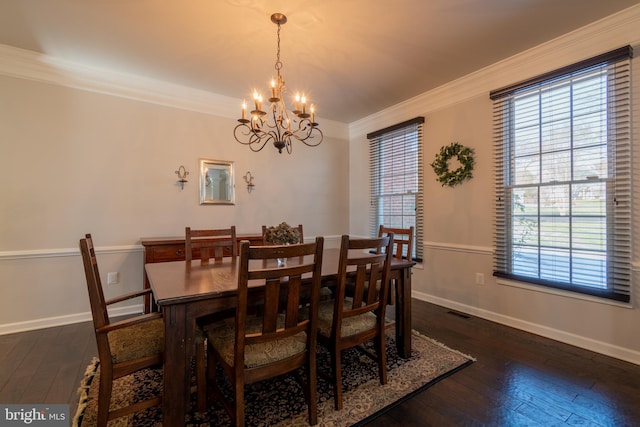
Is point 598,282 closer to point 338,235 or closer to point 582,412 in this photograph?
point 582,412

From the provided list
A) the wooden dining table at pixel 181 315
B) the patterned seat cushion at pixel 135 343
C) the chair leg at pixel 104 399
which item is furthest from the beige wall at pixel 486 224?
the chair leg at pixel 104 399

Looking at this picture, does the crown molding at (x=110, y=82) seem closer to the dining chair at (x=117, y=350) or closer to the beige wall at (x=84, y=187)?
the beige wall at (x=84, y=187)

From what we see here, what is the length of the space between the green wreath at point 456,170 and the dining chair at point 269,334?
2518 mm

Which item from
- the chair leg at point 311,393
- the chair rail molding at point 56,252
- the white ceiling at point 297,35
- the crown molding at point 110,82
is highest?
the white ceiling at point 297,35

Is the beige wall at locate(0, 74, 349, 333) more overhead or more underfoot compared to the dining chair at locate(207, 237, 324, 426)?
more overhead

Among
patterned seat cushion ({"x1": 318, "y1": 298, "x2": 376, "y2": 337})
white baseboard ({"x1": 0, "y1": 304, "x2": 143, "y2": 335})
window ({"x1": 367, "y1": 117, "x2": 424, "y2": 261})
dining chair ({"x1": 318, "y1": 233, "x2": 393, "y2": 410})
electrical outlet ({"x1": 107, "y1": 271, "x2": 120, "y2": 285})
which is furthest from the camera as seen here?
window ({"x1": 367, "y1": 117, "x2": 424, "y2": 261})

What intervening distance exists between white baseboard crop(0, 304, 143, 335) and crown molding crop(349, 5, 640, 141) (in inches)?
169

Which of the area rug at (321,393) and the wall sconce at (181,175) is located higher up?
the wall sconce at (181,175)

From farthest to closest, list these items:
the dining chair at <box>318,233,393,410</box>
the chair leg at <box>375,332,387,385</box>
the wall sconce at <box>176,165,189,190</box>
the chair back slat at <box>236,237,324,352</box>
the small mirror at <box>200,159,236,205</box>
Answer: the small mirror at <box>200,159,236,205</box> → the wall sconce at <box>176,165,189,190</box> → the chair leg at <box>375,332,387,385</box> → the dining chair at <box>318,233,393,410</box> → the chair back slat at <box>236,237,324,352</box>

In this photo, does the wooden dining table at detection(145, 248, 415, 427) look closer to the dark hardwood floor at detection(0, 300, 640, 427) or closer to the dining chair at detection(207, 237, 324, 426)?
the dining chair at detection(207, 237, 324, 426)

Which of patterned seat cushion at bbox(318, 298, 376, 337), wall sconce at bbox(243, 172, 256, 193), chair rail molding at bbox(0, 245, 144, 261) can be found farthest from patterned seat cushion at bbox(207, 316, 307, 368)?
wall sconce at bbox(243, 172, 256, 193)

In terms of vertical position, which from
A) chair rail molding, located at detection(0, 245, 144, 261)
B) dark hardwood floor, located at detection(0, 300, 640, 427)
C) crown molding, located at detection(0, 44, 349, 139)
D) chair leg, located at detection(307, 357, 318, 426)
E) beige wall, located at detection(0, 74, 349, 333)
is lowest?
dark hardwood floor, located at detection(0, 300, 640, 427)

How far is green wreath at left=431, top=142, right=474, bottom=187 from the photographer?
3375 millimetres

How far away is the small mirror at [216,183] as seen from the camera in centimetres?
378
